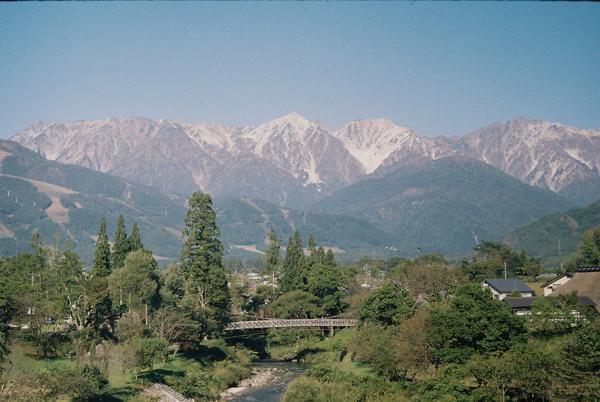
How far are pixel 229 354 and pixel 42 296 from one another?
18.2m

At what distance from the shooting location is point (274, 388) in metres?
62.2

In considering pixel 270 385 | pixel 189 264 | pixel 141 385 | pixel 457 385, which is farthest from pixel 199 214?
pixel 457 385

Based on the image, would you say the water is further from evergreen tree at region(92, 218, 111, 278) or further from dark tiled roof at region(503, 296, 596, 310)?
dark tiled roof at region(503, 296, 596, 310)

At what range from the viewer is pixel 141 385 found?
5353 centimetres

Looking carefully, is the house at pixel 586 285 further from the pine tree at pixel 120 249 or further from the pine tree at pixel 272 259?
the pine tree at pixel 120 249

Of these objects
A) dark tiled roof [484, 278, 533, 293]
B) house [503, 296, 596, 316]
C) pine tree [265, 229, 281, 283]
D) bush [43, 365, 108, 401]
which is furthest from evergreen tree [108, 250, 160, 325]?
dark tiled roof [484, 278, 533, 293]

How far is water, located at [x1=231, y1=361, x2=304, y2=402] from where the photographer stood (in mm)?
58606

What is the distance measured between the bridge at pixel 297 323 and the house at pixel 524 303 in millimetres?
16880

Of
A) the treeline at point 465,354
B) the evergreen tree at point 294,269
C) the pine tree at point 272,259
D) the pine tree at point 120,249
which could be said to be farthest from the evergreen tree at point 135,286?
the pine tree at point 272,259

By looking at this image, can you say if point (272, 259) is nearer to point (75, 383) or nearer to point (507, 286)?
point (507, 286)

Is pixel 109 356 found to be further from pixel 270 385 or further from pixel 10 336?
pixel 270 385

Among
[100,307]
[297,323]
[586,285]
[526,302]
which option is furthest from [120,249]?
[586,285]

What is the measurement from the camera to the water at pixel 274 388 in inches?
2307

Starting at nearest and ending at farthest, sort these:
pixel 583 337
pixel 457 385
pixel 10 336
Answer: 1. pixel 583 337
2. pixel 457 385
3. pixel 10 336
